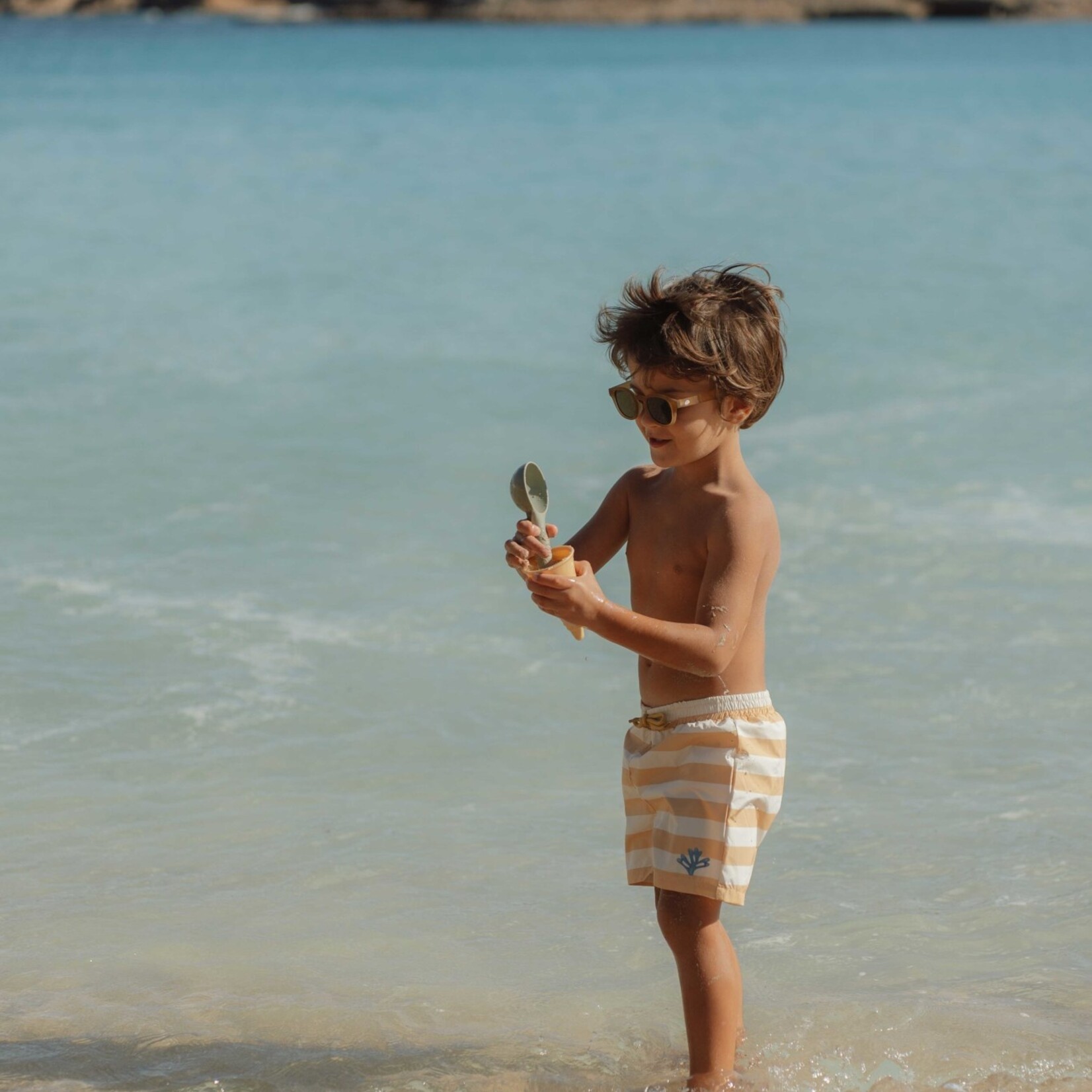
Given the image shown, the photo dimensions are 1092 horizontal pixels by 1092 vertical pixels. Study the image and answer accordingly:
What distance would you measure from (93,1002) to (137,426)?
17.9ft

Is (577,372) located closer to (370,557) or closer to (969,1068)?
(370,557)

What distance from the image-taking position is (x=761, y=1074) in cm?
263

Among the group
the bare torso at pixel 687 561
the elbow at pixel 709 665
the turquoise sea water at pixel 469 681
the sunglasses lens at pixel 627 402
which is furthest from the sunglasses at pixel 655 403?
the turquoise sea water at pixel 469 681

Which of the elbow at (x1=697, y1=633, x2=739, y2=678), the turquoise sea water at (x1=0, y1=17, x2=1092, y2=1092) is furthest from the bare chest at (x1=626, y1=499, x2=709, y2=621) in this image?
the turquoise sea water at (x1=0, y1=17, x2=1092, y2=1092)

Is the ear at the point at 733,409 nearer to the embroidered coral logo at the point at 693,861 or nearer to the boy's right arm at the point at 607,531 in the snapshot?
the boy's right arm at the point at 607,531

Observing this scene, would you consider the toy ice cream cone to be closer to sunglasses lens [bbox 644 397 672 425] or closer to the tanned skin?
the tanned skin

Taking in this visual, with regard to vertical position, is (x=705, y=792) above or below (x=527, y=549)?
below

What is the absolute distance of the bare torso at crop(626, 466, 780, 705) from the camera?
7.67 ft

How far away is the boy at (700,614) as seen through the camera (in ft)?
7.47

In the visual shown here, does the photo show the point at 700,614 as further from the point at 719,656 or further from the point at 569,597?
the point at 569,597

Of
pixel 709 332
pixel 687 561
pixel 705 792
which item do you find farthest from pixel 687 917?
pixel 709 332

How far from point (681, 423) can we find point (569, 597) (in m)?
0.35

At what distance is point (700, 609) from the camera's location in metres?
2.29

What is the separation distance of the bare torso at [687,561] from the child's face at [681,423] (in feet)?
0.23
